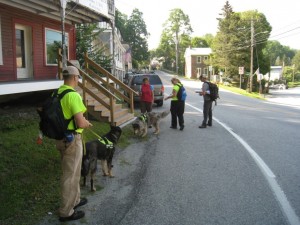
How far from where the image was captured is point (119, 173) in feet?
22.7

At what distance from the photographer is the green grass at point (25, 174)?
4.91 m

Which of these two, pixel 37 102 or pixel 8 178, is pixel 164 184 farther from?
pixel 37 102

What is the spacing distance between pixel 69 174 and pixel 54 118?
2.79 ft

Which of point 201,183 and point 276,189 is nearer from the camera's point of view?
point 276,189

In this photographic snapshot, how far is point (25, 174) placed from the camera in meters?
6.21

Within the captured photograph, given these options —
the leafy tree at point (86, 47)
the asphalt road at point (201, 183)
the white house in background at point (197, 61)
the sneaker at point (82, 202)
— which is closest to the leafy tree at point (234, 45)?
the white house in background at point (197, 61)

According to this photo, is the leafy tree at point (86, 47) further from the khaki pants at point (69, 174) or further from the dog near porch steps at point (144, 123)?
the khaki pants at point (69, 174)

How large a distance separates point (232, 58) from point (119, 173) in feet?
176

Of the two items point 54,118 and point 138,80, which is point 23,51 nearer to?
point 138,80

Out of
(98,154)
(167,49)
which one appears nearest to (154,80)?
(98,154)

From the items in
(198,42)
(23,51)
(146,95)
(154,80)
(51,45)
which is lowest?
(146,95)

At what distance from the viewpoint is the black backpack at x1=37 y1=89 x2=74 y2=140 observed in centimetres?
445

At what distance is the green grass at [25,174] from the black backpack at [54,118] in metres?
1.30

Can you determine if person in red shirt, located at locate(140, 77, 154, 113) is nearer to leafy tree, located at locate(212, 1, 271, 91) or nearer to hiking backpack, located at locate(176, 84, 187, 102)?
hiking backpack, located at locate(176, 84, 187, 102)
